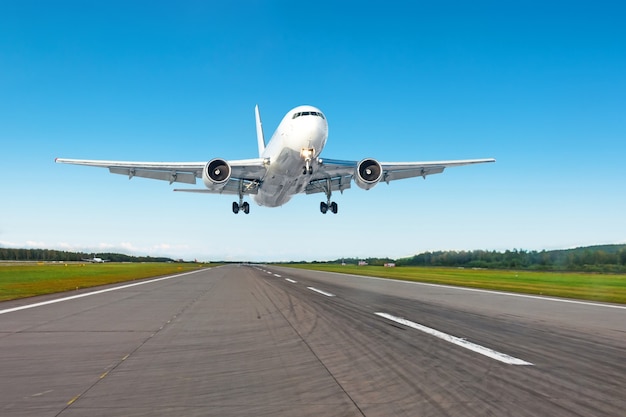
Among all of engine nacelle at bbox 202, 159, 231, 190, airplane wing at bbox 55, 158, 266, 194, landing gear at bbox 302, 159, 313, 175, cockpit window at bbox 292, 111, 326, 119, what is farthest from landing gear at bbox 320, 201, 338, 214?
engine nacelle at bbox 202, 159, 231, 190

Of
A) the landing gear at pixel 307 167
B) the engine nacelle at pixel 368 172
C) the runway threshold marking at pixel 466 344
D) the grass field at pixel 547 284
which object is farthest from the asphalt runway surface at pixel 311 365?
the engine nacelle at pixel 368 172

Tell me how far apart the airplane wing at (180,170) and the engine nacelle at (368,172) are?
20.0 ft

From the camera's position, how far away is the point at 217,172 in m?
27.2

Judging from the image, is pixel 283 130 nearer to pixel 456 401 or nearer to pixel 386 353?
pixel 386 353

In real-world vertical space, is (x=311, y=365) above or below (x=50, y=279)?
below

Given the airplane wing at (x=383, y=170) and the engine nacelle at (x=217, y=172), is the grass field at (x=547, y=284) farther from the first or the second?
the engine nacelle at (x=217, y=172)

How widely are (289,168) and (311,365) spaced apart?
74.1 feet

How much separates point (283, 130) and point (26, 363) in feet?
74.1

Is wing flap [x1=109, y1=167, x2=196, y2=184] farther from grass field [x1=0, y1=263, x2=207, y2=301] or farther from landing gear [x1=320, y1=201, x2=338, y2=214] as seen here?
landing gear [x1=320, y1=201, x2=338, y2=214]

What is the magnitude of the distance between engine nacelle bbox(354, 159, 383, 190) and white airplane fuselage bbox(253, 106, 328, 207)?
2.78 m

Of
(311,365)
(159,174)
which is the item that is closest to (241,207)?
(159,174)

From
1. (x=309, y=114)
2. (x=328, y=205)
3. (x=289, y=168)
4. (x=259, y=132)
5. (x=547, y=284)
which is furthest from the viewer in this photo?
(x=259, y=132)

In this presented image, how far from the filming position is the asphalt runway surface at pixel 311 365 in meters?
4.05

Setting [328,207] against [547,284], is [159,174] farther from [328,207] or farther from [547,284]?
[547,284]
